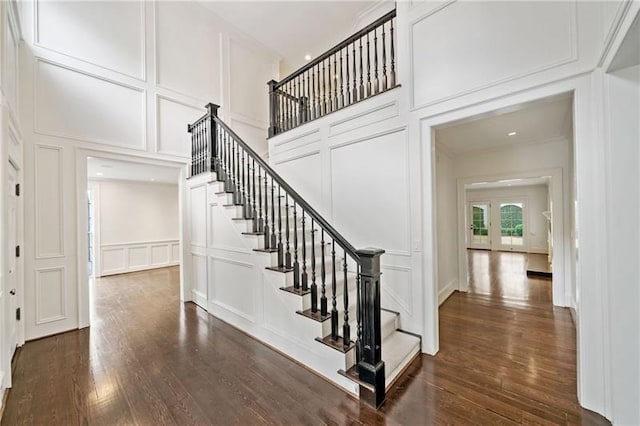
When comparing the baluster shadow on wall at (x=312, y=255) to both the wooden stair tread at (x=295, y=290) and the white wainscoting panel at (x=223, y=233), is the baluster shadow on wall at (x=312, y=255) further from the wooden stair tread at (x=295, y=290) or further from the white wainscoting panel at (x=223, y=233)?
the white wainscoting panel at (x=223, y=233)

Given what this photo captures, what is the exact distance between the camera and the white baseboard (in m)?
4.23

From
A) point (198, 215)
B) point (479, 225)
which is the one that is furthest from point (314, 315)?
point (479, 225)

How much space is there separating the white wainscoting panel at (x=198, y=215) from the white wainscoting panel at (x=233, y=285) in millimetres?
466

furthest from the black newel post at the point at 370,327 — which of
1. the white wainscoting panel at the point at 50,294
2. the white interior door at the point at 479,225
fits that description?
the white interior door at the point at 479,225

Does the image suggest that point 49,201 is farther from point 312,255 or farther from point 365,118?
point 365,118

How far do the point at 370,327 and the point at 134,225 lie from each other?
24.4ft

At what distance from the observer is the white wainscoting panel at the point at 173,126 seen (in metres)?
4.40

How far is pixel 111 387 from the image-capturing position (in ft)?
7.14

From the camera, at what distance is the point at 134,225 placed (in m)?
7.03

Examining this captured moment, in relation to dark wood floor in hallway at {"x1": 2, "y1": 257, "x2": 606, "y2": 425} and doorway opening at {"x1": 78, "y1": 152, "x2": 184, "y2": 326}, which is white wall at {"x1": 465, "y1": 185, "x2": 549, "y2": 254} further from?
doorway opening at {"x1": 78, "y1": 152, "x2": 184, "y2": 326}

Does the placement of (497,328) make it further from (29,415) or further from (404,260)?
(29,415)

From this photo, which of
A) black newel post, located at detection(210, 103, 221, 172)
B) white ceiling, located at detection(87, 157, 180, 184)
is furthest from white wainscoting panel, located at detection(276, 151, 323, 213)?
white ceiling, located at detection(87, 157, 180, 184)

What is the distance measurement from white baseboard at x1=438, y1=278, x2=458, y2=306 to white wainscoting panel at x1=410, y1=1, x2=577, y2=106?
3.10m

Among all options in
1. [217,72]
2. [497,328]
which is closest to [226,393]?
[497,328]
